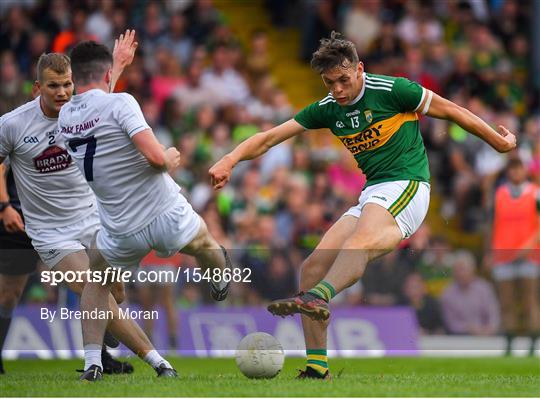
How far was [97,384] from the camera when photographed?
9.06m

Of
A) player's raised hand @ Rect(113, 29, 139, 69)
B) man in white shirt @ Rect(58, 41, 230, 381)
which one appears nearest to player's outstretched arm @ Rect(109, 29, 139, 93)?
player's raised hand @ Rect(113, 29, 139, 69)

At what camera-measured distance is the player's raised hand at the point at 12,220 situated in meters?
10.7

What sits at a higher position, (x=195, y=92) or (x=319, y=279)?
(x=195, y=92)

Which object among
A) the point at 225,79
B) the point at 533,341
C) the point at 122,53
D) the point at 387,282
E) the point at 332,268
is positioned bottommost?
the point at 533,341

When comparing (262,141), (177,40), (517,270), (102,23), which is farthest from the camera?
(177,40)

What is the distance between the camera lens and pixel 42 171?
10180 mm

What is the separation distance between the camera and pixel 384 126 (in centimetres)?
951

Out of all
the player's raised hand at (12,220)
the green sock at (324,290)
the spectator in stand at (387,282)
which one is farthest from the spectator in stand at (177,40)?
the green sock at (324,290)

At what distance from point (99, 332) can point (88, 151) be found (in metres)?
1.33

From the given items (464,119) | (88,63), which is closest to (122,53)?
(88,63)

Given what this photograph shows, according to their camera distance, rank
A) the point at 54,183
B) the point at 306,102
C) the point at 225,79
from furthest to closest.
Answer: the point at 306,102, the point at 225,79, the point at 54,183

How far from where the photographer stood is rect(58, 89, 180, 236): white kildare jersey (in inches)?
358

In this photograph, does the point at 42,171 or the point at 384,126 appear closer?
the point at 384,126

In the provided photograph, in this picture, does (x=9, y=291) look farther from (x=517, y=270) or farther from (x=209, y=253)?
(x=517, y=270)
